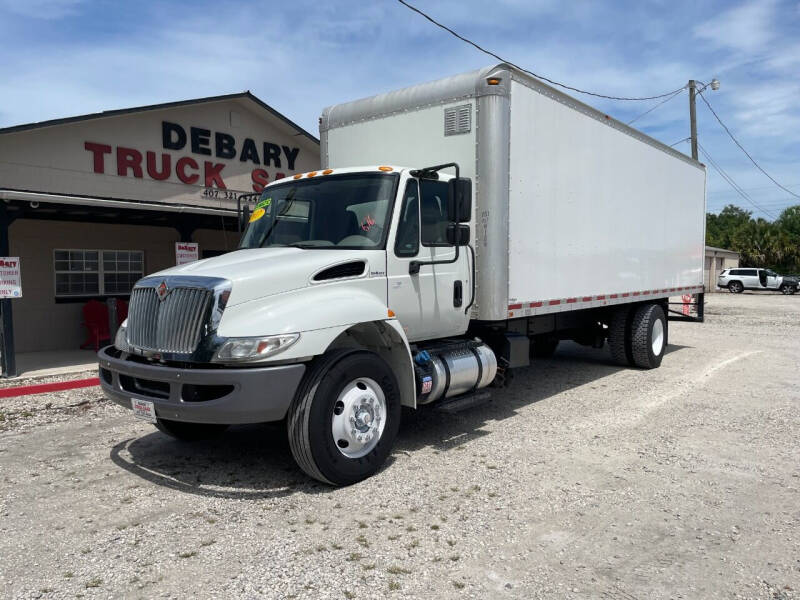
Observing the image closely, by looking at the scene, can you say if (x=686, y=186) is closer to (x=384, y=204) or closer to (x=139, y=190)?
(x=384, y=204)

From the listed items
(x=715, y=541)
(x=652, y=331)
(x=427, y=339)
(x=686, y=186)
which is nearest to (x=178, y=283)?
(x=427, y=339)

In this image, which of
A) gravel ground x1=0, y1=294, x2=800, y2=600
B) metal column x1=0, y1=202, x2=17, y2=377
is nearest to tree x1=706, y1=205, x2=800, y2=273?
gravel ground x1=0, y1=294, x2=800, y2=600

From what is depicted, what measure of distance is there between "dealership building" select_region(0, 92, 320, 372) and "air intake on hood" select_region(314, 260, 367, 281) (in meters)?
6.89

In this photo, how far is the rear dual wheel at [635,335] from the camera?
31.8ft

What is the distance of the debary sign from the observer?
13273 millimetres

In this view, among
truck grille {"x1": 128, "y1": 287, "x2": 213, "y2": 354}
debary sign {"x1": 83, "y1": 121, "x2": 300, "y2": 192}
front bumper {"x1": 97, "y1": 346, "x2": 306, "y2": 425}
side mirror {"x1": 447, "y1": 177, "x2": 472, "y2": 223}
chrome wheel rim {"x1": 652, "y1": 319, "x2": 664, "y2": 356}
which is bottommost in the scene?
chrome wheel rim {"x1": 652, "y1": 319, "x2": 664, "y2": 356}

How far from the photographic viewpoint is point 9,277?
A: 9414 mm

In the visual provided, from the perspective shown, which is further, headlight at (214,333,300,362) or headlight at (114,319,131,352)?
headlight at (114,319,131,352)

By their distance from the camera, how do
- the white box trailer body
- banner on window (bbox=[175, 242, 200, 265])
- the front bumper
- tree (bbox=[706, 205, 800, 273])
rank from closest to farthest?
1. the front bumper
2. the white box trailer body
3. banner on window (bbox=[175, 242, 200, 265])
4. tree (bbox=[706, 205, 800, 273])

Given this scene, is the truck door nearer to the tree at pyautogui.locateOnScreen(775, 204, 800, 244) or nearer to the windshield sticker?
the windshield sticker

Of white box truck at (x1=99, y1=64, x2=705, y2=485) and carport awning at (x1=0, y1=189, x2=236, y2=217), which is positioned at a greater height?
carport awning at (x1=0, y1=189, x2=236, y2=217)

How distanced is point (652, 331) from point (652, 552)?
676 cm

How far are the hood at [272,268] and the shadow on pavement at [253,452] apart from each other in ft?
4.99

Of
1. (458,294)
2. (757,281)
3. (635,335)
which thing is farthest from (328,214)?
(757,281)
